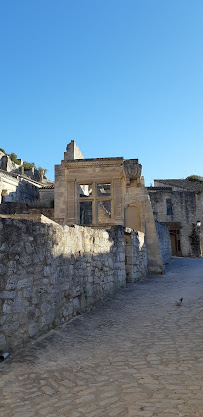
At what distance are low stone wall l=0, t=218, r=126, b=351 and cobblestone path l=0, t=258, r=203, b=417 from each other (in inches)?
9.7

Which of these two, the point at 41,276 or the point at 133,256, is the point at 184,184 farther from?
the point at 41,276

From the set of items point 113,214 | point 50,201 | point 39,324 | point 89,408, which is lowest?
point 89,408

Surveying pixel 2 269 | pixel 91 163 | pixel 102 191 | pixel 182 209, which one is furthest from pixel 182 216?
pixel 2 269

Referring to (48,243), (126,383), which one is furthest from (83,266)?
(126,383)

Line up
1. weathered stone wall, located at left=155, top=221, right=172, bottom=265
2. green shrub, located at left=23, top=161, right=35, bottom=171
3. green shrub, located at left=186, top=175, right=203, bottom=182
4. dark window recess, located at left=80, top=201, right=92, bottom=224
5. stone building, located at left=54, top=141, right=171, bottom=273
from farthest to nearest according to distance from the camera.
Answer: green shrub, located at left=23, top=161, right=35, bottom=171, green shrub, located at left=186, top=175, right=203, bottom=182, dark window recess, located at left=80, top=201, right=92, bottom=224, weathered stone wall, located at left=155, top=221, right=172, bottom=265, stone building, located at left=54, top=141, right=171, bottom=273

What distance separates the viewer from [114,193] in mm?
13086

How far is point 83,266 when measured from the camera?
5.64 m

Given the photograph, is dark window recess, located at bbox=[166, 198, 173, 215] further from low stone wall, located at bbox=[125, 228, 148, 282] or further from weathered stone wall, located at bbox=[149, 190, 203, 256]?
low stone wall, located at bbox=[125, 228, 148, 282]

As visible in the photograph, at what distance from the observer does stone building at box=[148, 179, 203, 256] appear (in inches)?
1105

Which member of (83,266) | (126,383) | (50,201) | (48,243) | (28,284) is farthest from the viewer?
(50,201)

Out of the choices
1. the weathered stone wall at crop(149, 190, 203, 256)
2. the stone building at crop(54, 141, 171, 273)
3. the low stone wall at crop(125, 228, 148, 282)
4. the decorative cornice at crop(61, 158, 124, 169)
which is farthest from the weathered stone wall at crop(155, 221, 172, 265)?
the weathered stone wall at crop(149, 190, 203, 256)

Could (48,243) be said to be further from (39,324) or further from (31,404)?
(31,404)

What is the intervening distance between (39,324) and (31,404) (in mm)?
1425

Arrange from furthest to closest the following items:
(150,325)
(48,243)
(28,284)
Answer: (150,325) < (48,243) < (28,284)
